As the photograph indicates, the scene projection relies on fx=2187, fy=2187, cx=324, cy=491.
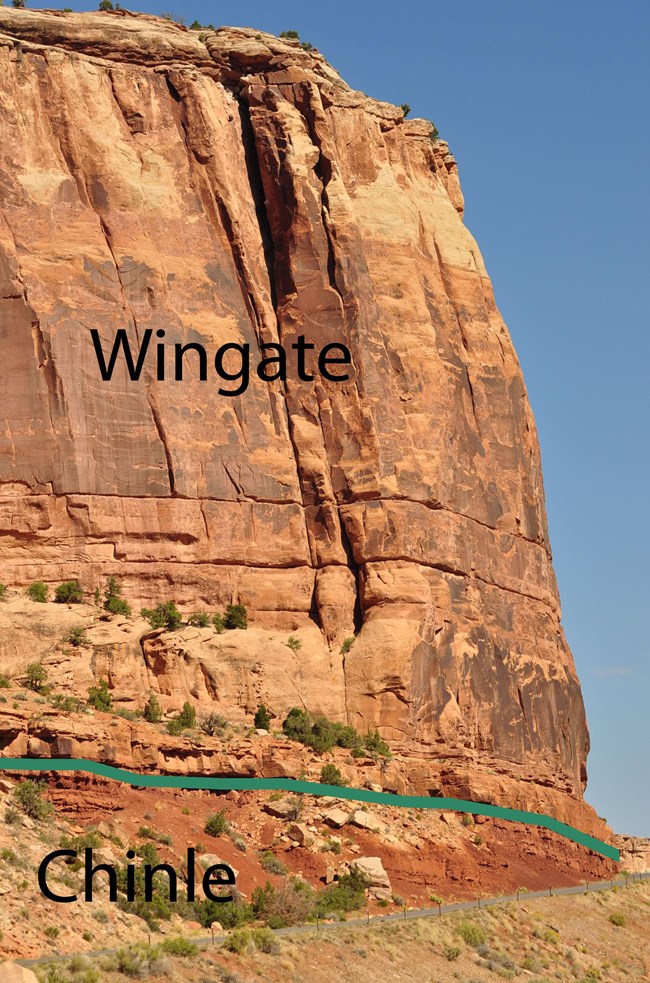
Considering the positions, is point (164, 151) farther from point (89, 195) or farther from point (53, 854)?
point (53, 854)

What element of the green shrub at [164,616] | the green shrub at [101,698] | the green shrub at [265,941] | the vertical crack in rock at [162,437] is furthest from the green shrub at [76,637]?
the green shrub at [265,941]

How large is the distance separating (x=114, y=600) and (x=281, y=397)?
36.0ft

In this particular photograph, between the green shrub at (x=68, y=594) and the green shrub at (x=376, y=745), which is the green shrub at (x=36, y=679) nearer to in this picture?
the green shrub at (x=68, y=594)

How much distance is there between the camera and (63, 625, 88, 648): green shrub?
68.9 metres

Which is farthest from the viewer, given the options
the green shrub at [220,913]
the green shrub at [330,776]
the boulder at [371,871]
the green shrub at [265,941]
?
the green shrub at [330,776]

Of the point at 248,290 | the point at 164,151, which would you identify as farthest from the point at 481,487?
the point at 164,151

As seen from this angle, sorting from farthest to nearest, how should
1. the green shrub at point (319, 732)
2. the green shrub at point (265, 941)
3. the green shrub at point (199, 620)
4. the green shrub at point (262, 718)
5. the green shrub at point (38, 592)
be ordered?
the green shrub at point (199, 620) → the green shrub at point (38, 592) → the green shrub at point (262, 718) → the green shrub at point (319, 732) → the green shrub at point (265, 941)

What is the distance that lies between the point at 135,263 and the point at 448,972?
98.7 feet

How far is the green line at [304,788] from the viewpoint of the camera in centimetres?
6081

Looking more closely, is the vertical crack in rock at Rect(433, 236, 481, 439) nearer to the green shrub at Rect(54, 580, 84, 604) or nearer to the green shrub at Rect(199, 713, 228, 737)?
the green shrub at Rect(199, 713, 228, 737)

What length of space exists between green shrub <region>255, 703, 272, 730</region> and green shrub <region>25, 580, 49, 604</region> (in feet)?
25.7

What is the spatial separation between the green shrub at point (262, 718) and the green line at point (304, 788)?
11.4 ft

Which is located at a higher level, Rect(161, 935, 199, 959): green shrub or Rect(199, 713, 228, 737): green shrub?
Rect(199, 713, 228, 737): green shrub

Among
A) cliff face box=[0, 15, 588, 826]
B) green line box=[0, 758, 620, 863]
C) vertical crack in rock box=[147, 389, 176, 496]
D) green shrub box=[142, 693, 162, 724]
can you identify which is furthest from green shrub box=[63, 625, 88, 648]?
vertical crack in rock box=[147, 389, 176, 496]
